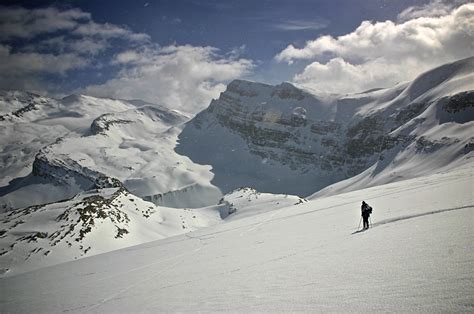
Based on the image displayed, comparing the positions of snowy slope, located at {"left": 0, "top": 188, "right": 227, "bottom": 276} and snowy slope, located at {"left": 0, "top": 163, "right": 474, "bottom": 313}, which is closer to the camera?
snowy slope, located at {"left": 0, "top": 163, "right": 474, "bottom": 313}

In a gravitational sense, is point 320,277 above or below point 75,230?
below

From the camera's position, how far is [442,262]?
910cm

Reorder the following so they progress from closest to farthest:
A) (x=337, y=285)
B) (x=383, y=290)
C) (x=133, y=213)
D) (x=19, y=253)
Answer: (x=383, y=290)
(x=337, y=285)
(x=19, y=253)
(x=133, y=213)

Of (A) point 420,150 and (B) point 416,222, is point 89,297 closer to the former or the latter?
(B) point 416,222

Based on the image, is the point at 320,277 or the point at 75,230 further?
the point at 75,230

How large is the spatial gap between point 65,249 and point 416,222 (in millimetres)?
62069

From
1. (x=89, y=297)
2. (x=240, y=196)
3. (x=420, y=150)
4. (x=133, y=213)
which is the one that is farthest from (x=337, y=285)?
(x=420, y=150)

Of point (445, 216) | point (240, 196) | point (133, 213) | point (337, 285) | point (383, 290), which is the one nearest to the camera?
point (383, 290)

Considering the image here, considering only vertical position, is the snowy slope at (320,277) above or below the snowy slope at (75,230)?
below

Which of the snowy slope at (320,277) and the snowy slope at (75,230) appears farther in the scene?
the snowy slope at (75,230)

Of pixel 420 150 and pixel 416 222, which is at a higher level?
pixel 420 150

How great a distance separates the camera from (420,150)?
14050cm

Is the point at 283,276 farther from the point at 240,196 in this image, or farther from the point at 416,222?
the point at 240,196

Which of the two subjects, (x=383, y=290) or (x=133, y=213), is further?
(x=133, y=213)
